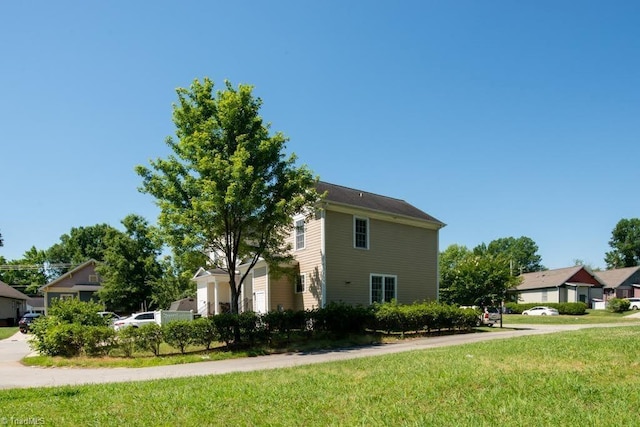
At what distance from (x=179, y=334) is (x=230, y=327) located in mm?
1990

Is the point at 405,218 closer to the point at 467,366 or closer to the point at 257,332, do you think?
the point at 257,332

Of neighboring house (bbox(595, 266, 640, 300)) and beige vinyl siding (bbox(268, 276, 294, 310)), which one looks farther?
neighboring house (bbox(595, 266, 640, 300))

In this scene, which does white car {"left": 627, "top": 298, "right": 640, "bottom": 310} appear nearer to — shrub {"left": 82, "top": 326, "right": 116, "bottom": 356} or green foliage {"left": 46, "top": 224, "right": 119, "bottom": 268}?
shrub {"left": 82, "top": 326, "right": 116, "bottom": 356}

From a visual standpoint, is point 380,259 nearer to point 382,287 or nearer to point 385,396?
point 382,287

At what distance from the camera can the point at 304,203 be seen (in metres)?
20.0

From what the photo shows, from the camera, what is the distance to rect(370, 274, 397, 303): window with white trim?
2462cm

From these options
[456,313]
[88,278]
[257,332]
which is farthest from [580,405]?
[88,278]

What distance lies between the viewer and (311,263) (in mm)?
23453

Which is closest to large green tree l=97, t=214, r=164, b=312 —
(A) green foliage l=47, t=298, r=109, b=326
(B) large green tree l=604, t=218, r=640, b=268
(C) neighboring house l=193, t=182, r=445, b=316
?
(C) neighboring house l=193, t=182, r=445, b=316

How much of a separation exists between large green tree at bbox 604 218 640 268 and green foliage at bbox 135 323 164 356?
109679 millimetres

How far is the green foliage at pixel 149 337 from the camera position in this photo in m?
16.2

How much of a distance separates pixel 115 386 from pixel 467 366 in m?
7.10

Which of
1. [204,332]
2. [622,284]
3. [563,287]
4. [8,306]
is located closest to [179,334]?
[204,332]

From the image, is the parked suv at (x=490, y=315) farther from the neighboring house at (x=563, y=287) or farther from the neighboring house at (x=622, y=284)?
the neighboring house at (x=622, y=284)
